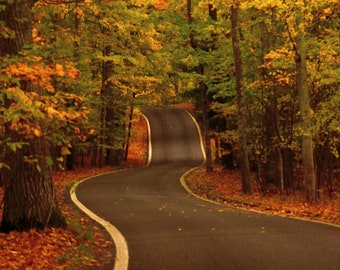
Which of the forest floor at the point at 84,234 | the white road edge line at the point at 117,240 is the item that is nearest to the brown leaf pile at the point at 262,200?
the forest floor at the point at 84,234

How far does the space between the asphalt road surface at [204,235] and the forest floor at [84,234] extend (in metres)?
0.64

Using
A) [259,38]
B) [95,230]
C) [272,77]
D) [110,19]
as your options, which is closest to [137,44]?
[110,19]

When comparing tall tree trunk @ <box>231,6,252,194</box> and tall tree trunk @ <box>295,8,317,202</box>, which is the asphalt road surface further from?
tall tree trunk @ <box>295,8,317,202</box>

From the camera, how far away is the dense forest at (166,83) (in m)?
6.01

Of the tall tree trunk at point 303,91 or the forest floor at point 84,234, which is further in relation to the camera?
the tall tree trunk at point 303,91

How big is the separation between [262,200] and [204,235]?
28.4ft

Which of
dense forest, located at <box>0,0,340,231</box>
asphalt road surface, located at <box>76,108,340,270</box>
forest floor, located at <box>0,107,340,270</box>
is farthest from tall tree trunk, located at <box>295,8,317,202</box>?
asphalt road surface, located at <box>76,108,340,270</box>

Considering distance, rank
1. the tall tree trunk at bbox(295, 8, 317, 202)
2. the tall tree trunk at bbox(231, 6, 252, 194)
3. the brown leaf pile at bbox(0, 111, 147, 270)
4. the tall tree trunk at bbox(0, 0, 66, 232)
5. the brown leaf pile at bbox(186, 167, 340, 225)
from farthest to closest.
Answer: the tall tree trunk at bbox(231, 6, 252, 194) < the tall tree trunk at bbox(295, 8, 317, 202) < the brown leaf pile at bbox(186, 167, 340, 225) < the tall tree trunk at bbox(0, 0, 66, 232) < the brown leaf pile at bbox(0, 111, 147, 270)

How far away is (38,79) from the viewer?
5711mm

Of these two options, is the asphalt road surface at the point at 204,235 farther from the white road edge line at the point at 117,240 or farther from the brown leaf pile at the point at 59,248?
the brown leaf pile at the point at 59,248

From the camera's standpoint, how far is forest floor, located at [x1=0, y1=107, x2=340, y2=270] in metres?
7.64

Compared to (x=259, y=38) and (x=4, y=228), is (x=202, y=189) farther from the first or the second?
(x=4, y=228)

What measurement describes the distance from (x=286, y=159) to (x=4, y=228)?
1488 centimetres

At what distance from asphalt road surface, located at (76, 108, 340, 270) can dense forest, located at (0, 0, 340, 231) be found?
211 cm
